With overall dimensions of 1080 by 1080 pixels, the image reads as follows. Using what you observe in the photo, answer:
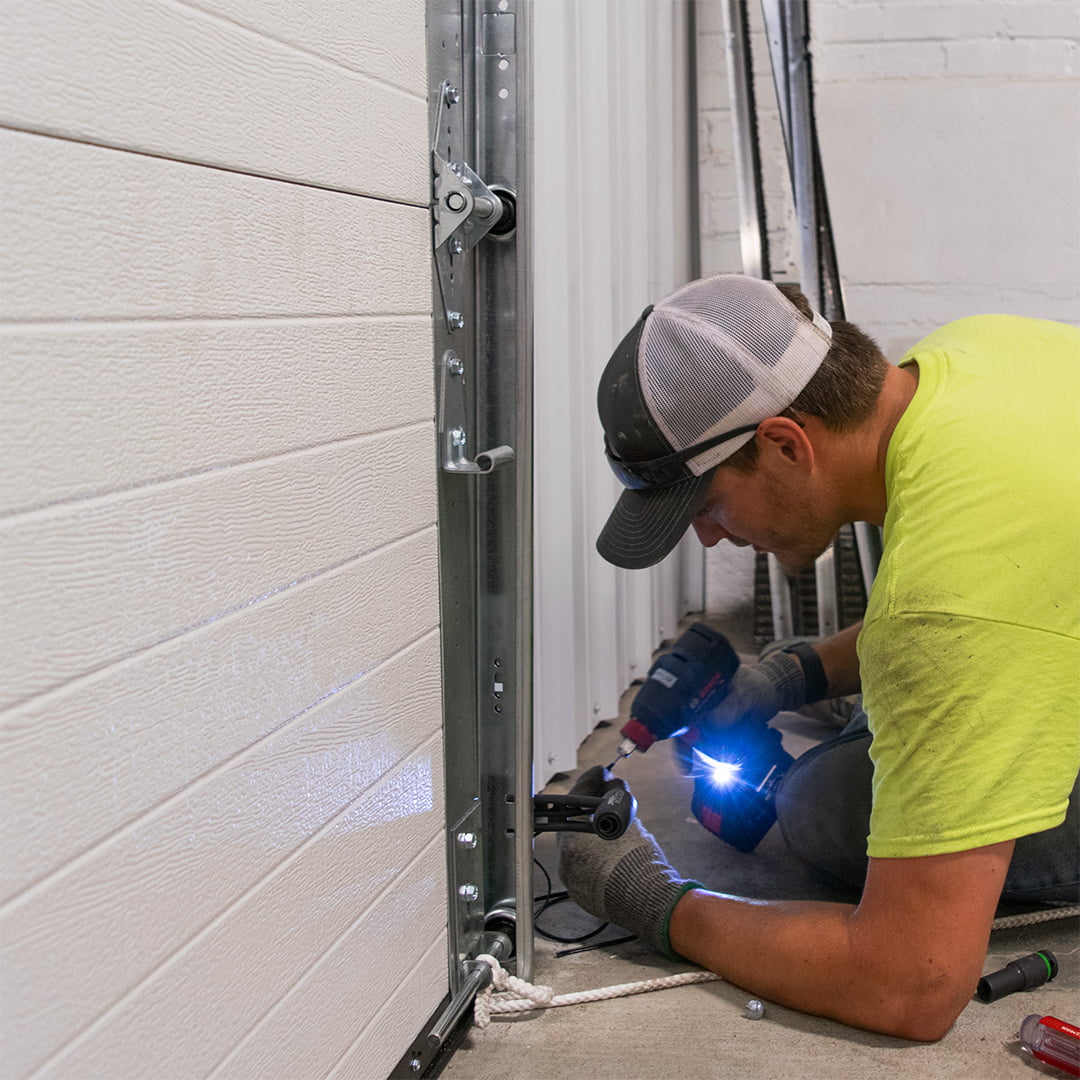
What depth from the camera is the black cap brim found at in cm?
147

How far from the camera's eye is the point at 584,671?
234 centimetres

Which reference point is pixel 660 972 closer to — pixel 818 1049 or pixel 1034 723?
pixel 818 1049

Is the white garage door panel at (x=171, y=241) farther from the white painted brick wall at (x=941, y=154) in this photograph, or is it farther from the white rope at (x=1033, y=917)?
the white painted brick wall at (x=941, y=154)

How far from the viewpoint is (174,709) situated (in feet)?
2.88

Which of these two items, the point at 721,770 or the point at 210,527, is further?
the point at 721,770

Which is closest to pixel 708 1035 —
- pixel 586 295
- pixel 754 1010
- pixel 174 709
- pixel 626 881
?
pixel 754 1010

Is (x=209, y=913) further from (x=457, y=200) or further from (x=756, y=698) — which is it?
(x=756, y=698)

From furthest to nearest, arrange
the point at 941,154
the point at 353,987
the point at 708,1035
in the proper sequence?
the point at 941,154, the point at 708,1035, the point at 353,987

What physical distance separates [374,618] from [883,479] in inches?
27.0

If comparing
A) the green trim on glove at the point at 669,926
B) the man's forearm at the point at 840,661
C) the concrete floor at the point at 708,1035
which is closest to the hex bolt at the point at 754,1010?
the concrete floor at the point at 708,1035

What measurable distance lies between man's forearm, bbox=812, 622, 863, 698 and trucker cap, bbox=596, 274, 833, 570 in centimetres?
83

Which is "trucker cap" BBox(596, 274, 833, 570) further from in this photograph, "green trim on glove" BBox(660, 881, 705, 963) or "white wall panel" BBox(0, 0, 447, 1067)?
"green trim on glove" BBox(660, 881, 705, 963)

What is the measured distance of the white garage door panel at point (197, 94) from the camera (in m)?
0.72

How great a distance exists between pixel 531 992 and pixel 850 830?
0.56 m
